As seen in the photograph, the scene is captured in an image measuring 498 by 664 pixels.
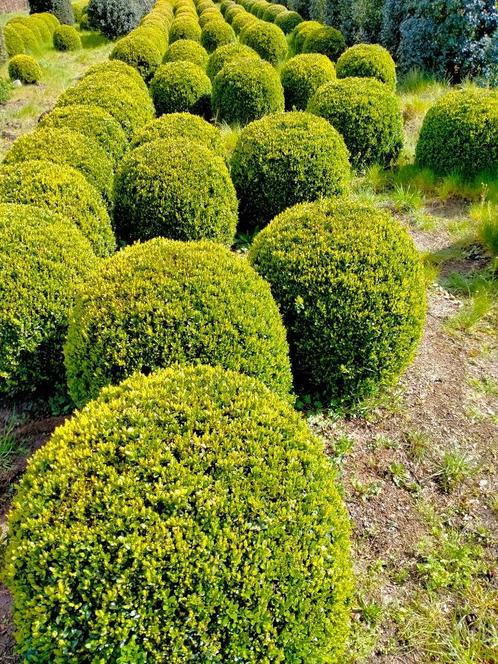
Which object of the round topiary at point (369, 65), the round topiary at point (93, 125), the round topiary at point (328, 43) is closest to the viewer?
the round topiary at point (93, 125)

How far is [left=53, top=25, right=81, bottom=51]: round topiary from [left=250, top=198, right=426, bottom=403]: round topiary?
23.0 metres

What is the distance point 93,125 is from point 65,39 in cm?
1906

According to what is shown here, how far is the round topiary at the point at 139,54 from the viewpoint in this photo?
14508 mm

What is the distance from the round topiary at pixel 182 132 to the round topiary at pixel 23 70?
39.3ft

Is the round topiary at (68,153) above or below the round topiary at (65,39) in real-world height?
above

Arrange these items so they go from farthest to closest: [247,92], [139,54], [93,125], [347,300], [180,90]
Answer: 1. [139,54]
2. [180,90]
3. [247,92]
4. [93,125]
5. [347,300]

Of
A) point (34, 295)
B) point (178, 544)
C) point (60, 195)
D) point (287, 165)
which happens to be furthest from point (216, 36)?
point (178, 544)

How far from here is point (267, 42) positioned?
1516cm

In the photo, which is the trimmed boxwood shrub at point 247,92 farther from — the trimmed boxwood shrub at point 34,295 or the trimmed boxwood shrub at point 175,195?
the trimmed boxwood shrub at point 34,295

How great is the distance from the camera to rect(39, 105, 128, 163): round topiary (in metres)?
6.76

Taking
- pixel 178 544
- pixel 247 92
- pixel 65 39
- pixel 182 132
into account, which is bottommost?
pixel 65 39

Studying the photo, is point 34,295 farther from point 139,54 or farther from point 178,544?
point 139,54

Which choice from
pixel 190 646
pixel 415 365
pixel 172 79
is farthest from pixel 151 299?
pixel 172 79

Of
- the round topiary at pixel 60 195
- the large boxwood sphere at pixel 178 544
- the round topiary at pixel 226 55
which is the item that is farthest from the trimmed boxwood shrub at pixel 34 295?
the round topiary at pixel 226 55
